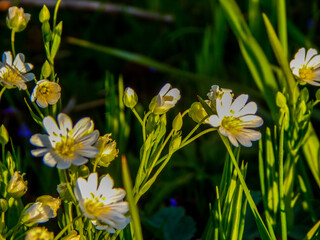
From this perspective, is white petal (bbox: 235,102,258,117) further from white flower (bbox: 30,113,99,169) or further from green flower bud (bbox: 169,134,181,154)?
white flower (bbox: 30,113,99,169)

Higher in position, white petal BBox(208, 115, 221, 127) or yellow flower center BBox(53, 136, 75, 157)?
white petal BBox(208, 115, 221, 127)

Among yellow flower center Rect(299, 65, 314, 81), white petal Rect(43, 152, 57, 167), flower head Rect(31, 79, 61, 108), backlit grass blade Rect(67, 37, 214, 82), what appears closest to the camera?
white petal Rect(43, 152, 57, 167)

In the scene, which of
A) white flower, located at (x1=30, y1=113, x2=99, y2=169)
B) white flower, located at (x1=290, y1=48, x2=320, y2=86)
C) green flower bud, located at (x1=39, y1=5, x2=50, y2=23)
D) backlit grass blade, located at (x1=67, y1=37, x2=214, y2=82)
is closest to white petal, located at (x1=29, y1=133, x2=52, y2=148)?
white flower, located at (x1=30, y1=113, x2=99, y2=169)

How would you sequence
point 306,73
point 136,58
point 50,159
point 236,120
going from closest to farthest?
point 50,159, point 236,120, point 306,73, point 136,58

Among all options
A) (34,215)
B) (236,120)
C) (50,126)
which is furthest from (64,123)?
(236,120)

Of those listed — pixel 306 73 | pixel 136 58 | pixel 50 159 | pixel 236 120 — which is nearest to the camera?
pixel 50 159

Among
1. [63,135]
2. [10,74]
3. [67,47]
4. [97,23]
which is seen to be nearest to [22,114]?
[67,47]

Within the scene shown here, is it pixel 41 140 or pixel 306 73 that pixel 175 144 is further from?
pixel 306 73
